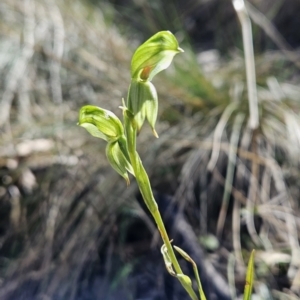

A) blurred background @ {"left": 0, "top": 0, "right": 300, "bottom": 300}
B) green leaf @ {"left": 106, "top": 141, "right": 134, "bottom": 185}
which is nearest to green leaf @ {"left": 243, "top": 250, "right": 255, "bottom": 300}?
green leaf @ {"left": 106, "top": 141, "right": 134, "bottom": 185}

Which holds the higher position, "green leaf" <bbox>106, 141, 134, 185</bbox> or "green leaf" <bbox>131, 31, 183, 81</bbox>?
"green leaf" <bbox>131, 31, 183, 81</bbox>

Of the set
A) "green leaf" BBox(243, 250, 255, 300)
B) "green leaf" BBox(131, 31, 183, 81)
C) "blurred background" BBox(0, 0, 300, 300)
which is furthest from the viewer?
"blurred background" BBox(0, 0, 300, 300)

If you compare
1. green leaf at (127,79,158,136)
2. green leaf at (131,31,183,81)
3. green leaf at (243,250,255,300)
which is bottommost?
green leaf at (243,250,255,300)

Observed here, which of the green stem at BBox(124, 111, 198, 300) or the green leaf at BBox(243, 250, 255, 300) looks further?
the green leaf at BBox(243, 250, 255, 300)

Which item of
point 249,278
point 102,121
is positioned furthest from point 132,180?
point 102,121

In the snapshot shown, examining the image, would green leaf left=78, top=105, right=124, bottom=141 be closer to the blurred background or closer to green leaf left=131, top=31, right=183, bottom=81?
green leaf left=131, top=31, right=183, bottom=81

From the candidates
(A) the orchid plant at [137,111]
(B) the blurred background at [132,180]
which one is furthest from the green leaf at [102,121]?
(B) the blurred background at [132,180]

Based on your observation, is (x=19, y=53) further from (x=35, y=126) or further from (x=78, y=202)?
(x=78, y=202)

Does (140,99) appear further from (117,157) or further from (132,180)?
(132,180)
